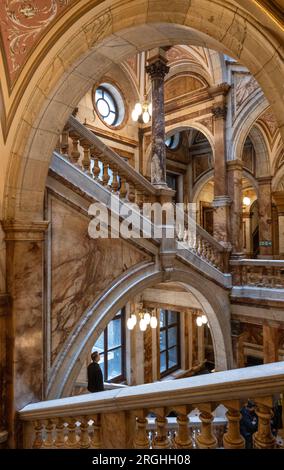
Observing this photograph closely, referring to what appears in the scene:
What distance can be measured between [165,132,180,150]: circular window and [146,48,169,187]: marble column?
6574 mm

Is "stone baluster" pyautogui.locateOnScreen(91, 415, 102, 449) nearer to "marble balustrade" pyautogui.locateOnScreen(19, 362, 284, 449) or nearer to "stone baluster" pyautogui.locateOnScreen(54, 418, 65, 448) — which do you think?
"marble balustrade" pyautogui.locateOnScreen(19, 362, 284, 449)

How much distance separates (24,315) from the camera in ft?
11.7

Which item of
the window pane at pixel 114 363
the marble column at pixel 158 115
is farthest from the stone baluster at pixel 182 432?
the window pane at pixel 114 363

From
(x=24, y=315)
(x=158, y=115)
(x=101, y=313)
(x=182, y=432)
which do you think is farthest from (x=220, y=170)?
(x=182, y=432)

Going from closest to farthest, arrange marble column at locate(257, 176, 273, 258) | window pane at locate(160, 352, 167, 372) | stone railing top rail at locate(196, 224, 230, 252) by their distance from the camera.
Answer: stone railing top rail at locate(196, 224, 230, 252), marble column at locate(257, 176, 273, 258), window pane at locate(160, 352, 167, 372)

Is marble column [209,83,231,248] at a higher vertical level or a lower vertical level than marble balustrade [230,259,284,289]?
higher

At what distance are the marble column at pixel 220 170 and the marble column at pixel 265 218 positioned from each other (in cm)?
259

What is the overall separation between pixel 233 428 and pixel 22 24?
3.71 metres

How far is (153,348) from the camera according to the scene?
35.4 ft

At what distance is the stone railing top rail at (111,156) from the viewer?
4242 millimetres

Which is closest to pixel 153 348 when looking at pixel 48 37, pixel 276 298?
pixel 276 298

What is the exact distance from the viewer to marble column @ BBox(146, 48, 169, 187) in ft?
21.0

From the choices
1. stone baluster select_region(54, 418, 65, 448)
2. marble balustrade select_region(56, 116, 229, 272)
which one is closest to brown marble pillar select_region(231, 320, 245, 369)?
marble balustrade select_region(56, 116, 229, 272)
